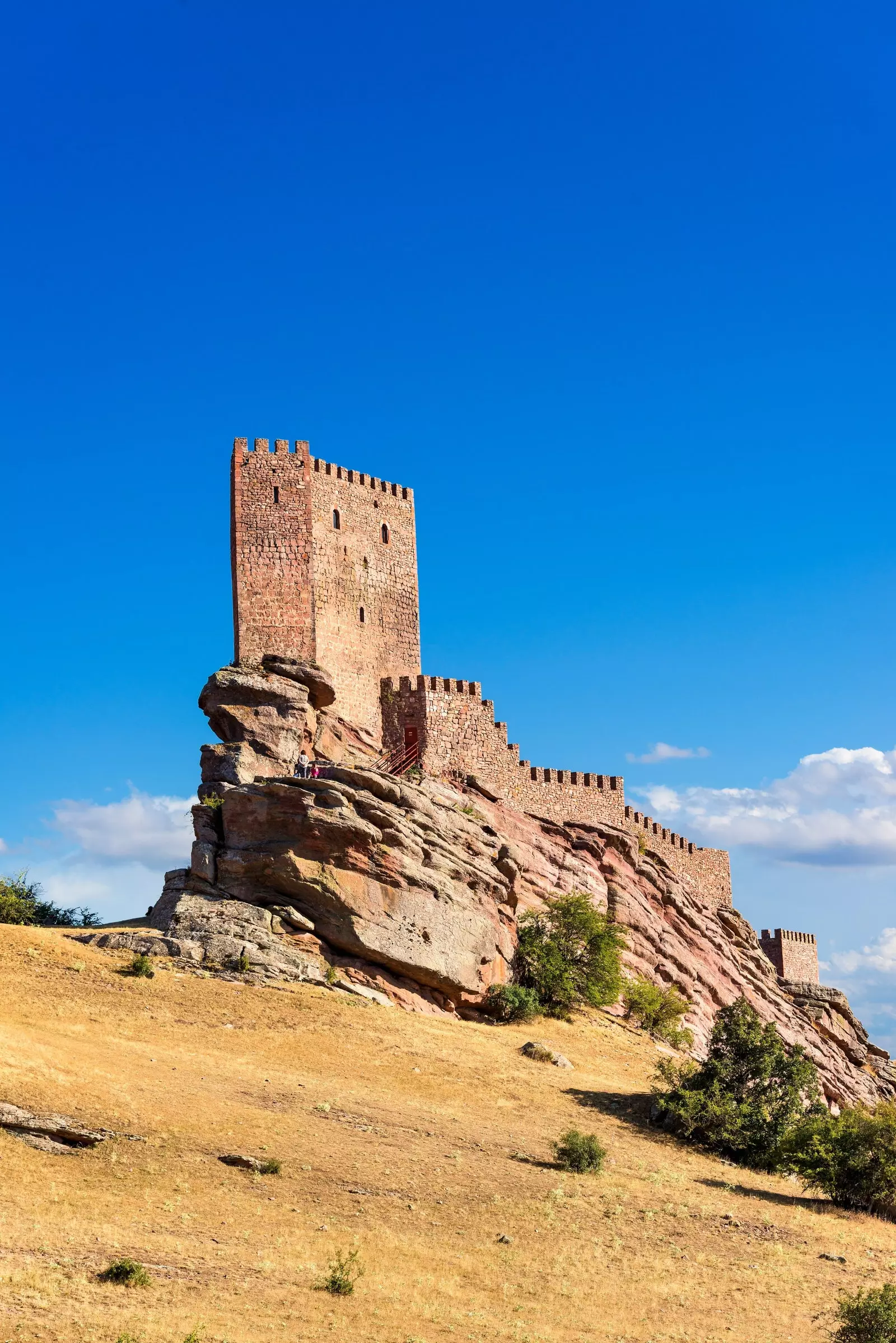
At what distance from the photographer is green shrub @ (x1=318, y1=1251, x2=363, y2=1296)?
2108 centimetres

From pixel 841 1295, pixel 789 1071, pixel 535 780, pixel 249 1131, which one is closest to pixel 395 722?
pixel 535 780

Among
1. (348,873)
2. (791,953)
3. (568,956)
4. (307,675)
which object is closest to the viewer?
(348,873)

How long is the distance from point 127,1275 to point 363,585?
36028 mm

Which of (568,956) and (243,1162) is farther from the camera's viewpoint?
(568,956)

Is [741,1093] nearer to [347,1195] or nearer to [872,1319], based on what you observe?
[347,1195]

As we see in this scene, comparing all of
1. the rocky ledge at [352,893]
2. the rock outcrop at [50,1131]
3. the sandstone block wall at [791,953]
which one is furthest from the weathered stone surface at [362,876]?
the sandstone block wall at [791,953]

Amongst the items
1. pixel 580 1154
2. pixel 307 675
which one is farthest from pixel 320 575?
pixel 580 1154

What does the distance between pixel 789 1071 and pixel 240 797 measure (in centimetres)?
1770

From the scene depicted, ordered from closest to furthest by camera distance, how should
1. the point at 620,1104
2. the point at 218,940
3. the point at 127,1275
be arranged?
the point at 127,1275 → the point at 620,1104 → the point at 218,940

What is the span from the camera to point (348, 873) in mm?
40562

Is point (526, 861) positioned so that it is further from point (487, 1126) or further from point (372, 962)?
point (487, 1126)

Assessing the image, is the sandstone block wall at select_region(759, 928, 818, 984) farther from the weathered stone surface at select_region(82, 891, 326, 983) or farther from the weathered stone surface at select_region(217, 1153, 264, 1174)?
the weathered stone surface at select_region(217, 1153, 264, 1174)

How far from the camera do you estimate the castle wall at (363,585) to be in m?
52.1

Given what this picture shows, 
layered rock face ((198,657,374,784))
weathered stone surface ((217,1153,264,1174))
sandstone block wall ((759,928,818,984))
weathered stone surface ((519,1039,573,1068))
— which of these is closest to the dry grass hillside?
weathered stone surface ((217,1153,264,1174))
